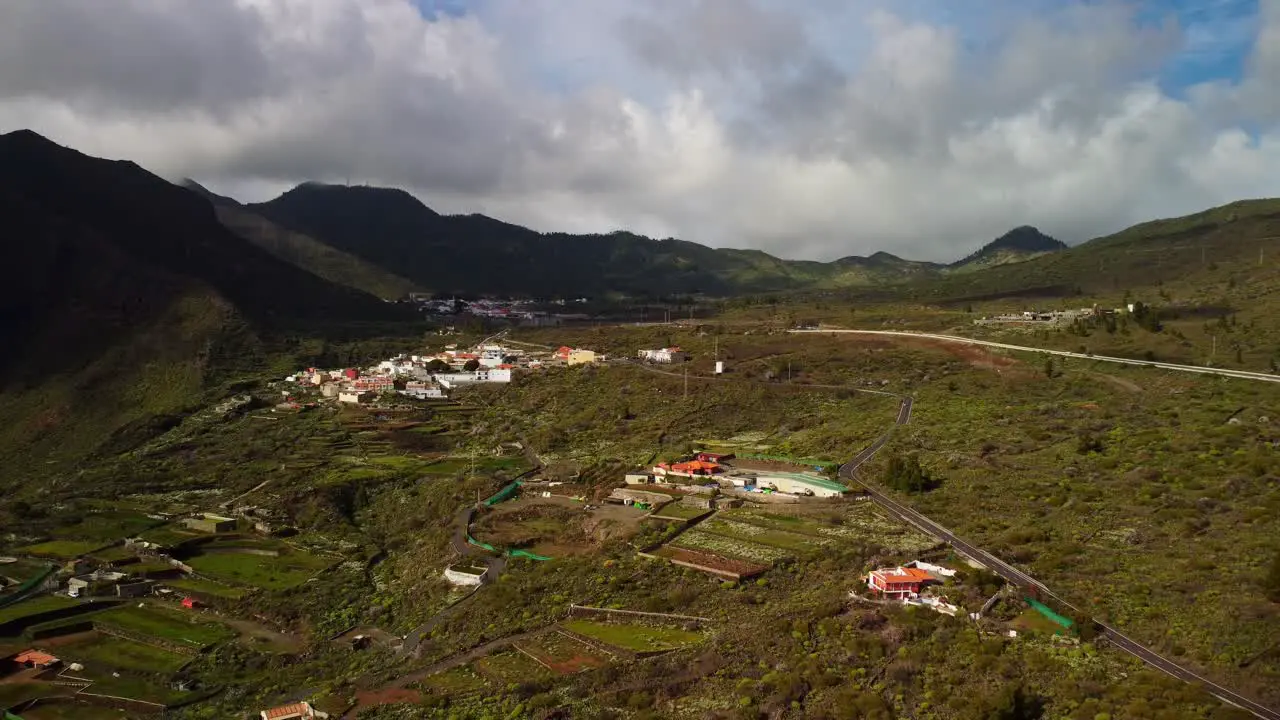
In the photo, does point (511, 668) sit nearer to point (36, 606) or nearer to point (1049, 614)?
point (1049, 614)

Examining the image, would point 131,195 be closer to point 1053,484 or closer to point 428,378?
point 428,378

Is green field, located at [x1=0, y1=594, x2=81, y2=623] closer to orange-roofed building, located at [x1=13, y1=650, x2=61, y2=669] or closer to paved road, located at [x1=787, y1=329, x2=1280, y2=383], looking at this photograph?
orange-roofed building, located at [x1=13, y1=650, x2=61, y2=669]

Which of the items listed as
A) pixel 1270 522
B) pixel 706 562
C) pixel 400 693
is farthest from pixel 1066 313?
pixel 400 693

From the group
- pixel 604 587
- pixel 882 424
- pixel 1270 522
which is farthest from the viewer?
pixel 882 424

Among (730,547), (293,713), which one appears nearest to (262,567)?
(293,713)

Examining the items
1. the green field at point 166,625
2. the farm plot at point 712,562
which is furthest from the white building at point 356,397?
the farm plot at point 712,562

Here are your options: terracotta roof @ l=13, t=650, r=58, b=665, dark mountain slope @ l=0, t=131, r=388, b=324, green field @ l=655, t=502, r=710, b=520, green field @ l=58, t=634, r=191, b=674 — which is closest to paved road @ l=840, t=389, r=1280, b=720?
green field @ l=655, t=502, r=710, b=520
